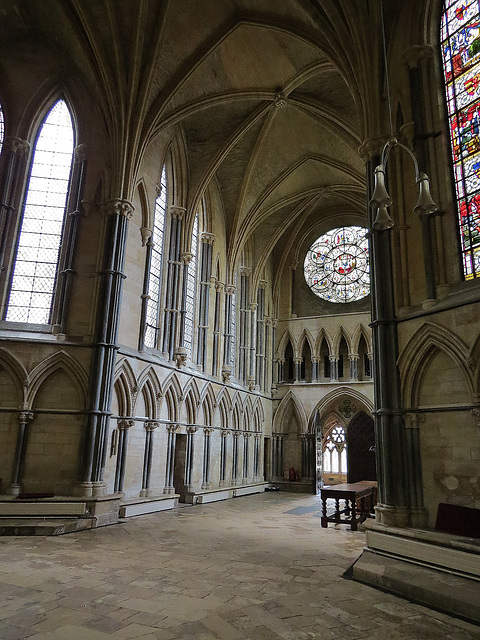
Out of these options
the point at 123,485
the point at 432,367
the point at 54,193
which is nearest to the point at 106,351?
the point at 123,485

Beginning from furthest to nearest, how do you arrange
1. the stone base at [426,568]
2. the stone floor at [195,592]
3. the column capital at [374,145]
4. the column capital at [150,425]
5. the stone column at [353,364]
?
1. the stone column at [353,364]
2. the column capital at [150,425]
3. the column capital at [374,145]
4. the stone base at [426,568]
5. the stone floor at [195,592]

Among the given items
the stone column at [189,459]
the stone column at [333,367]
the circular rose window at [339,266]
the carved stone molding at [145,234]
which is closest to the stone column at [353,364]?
the stone column at [333,367]

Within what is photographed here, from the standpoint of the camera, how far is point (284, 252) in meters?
24.9

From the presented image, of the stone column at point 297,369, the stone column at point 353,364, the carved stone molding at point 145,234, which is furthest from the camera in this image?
the stone column at point 297,369

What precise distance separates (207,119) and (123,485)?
40.0 feet

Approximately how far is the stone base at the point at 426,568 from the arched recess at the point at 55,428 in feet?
22.6

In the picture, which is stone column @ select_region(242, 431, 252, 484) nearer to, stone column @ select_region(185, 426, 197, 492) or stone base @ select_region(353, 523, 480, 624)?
stone column @ select_region(185, 426, 197, 492)

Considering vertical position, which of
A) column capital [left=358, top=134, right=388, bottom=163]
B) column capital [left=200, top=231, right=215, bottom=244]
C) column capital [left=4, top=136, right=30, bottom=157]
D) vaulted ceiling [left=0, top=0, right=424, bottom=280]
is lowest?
column capital [left=358, top=134, right=388, bottom=163]

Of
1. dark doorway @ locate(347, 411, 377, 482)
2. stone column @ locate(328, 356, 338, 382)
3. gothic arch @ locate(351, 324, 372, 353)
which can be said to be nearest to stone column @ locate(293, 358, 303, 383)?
stone column @ locate(328, 356, 338, 382)

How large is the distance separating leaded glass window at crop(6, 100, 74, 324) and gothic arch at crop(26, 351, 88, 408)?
44.9 inches

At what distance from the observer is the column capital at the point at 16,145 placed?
12.4 metres

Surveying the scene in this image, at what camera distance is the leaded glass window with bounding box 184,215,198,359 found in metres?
17.1

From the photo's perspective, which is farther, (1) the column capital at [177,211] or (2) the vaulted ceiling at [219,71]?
(1) the column capital at [177,211]

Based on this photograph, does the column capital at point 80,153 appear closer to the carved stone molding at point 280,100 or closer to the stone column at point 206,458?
the carved stone molding at point 280,100
